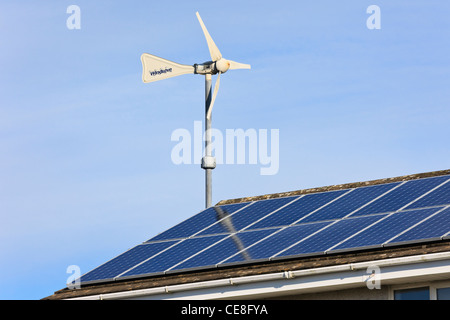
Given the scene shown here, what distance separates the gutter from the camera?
21734 mm

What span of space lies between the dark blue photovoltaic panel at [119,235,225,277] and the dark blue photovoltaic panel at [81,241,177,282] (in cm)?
51

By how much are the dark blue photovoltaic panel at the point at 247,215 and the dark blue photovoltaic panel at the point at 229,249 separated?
40.1 inches

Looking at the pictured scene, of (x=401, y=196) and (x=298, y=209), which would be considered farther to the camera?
(x=298, y=209)

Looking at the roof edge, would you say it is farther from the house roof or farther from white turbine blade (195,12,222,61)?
white turbine blade (195,12,222,61)

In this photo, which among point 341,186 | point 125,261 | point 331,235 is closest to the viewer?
point 331,235

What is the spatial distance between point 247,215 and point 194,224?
1.73 meters

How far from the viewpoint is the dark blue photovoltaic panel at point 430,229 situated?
22.8m

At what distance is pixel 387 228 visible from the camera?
2453cm

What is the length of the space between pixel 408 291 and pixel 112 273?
860 cm

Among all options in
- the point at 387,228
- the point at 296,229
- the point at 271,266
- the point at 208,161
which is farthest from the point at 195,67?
the point at 387,228

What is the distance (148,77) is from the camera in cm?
4309

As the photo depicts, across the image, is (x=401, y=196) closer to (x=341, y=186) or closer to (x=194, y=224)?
(x=341, y=186)

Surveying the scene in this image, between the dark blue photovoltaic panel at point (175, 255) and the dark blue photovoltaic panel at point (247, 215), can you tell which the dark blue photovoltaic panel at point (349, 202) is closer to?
the dark blue photovoltaic panel at point (247, 215)
